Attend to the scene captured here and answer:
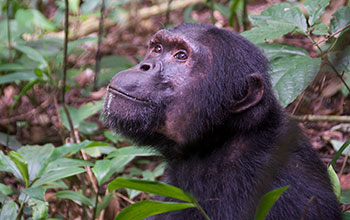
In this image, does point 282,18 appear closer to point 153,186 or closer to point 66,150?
point 66,150

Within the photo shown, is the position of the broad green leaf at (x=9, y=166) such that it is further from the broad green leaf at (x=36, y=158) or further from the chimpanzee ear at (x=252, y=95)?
the chimpanzee ear at (x=252, y=95)

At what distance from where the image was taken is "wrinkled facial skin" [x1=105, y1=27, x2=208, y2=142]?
3.03 m

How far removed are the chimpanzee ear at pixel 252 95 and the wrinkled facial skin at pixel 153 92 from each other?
13.6 inches

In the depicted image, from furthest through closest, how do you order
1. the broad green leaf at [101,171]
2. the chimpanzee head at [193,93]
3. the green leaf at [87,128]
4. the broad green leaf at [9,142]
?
the green leaf at [87,128], the broad green leaf at [9,142], the broad green leaf at [101,171], the chimpanzee head at [193,93]

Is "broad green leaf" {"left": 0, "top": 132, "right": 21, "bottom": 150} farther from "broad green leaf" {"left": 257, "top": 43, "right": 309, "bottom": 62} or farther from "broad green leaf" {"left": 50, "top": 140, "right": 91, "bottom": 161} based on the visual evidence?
"broad green leaf" {"left": 257, "top": 43, "right": 309, "bottom": 62}

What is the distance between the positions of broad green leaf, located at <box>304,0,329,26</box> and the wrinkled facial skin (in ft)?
3.24

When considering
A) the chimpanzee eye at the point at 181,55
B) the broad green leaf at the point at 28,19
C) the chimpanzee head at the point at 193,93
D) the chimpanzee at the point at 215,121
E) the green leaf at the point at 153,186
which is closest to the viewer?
the green leaf at the point at 153,186

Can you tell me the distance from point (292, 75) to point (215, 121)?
0.71m

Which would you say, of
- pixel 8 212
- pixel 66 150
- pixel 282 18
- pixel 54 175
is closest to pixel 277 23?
pixel 282 18

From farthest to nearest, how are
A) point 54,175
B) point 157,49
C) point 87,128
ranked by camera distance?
point 87,128, point 157,49, point 54,175

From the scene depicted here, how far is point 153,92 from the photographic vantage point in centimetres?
305

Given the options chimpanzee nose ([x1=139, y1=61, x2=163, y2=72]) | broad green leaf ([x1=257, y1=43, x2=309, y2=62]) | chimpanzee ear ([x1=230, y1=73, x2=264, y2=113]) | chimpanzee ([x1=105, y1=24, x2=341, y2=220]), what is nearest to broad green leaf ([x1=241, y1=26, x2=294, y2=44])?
broad green leaf ([x1=257, y1=43, x2=309, y2=62])

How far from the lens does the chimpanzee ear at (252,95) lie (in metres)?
3.07

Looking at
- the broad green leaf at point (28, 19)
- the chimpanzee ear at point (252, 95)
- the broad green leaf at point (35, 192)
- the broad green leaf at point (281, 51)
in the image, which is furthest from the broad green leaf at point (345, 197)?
the broad green leaf at point (28, 19)
